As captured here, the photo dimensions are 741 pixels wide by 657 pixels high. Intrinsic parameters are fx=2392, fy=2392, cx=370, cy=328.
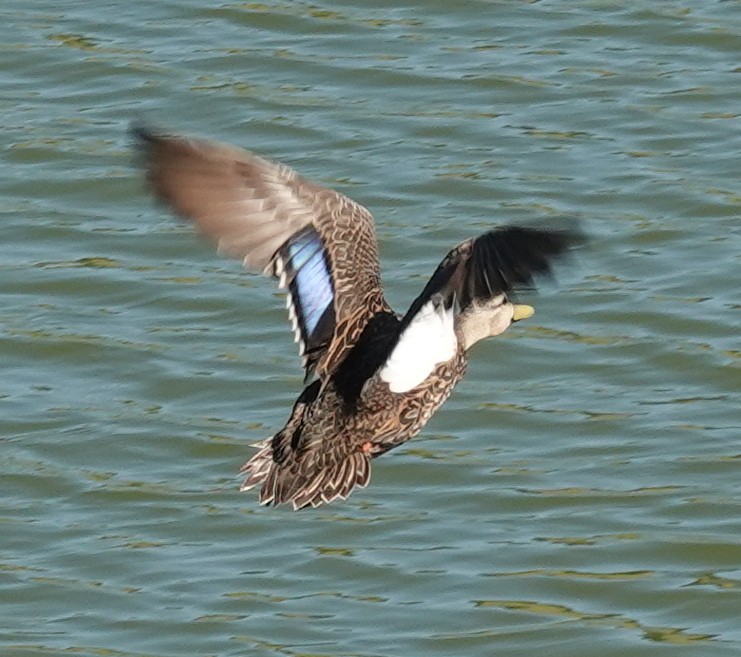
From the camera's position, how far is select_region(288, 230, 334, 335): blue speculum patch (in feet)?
24.5

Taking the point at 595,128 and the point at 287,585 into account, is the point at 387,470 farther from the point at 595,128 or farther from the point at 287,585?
the point at 595,128

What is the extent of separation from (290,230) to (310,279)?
169 mm

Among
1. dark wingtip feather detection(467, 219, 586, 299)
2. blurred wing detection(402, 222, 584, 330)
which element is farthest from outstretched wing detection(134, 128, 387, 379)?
dark wingtip feather detection(467, 219, 586, 299)

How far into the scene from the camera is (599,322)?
11422 millimetres

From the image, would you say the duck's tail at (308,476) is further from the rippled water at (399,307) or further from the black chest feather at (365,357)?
the rippled water at (399,307)

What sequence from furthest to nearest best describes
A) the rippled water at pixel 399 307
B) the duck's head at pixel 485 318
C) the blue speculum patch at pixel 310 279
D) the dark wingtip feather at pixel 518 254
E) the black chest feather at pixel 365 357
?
the rippled water at pixel 399 307
the duck's head at pixel 485 318
the blue speculum patch at pixel 310 279
the black chest feather at pixel 365 357
the dark wingtip feather at pixel 518 254

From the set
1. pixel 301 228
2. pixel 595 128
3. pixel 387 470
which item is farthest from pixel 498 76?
pixel 301 228

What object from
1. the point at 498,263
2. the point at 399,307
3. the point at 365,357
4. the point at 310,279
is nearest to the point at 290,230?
the point at 310,279

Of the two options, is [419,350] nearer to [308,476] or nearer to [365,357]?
[365,357]

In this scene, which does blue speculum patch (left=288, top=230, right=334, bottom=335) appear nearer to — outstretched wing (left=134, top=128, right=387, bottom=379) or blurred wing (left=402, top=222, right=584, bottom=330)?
outstretched wing (left=134, top=128, right=387, bottom=379)

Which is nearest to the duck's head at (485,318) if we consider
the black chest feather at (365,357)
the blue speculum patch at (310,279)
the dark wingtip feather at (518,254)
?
the black chest feather at (365,357)

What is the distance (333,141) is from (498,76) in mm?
1225

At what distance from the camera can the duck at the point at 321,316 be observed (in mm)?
7207

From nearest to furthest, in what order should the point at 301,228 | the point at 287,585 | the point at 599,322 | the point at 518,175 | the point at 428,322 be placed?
the point at 428,322
the point at 301,228
the point at 287,585
the point at 599,322
the point at 518,175
